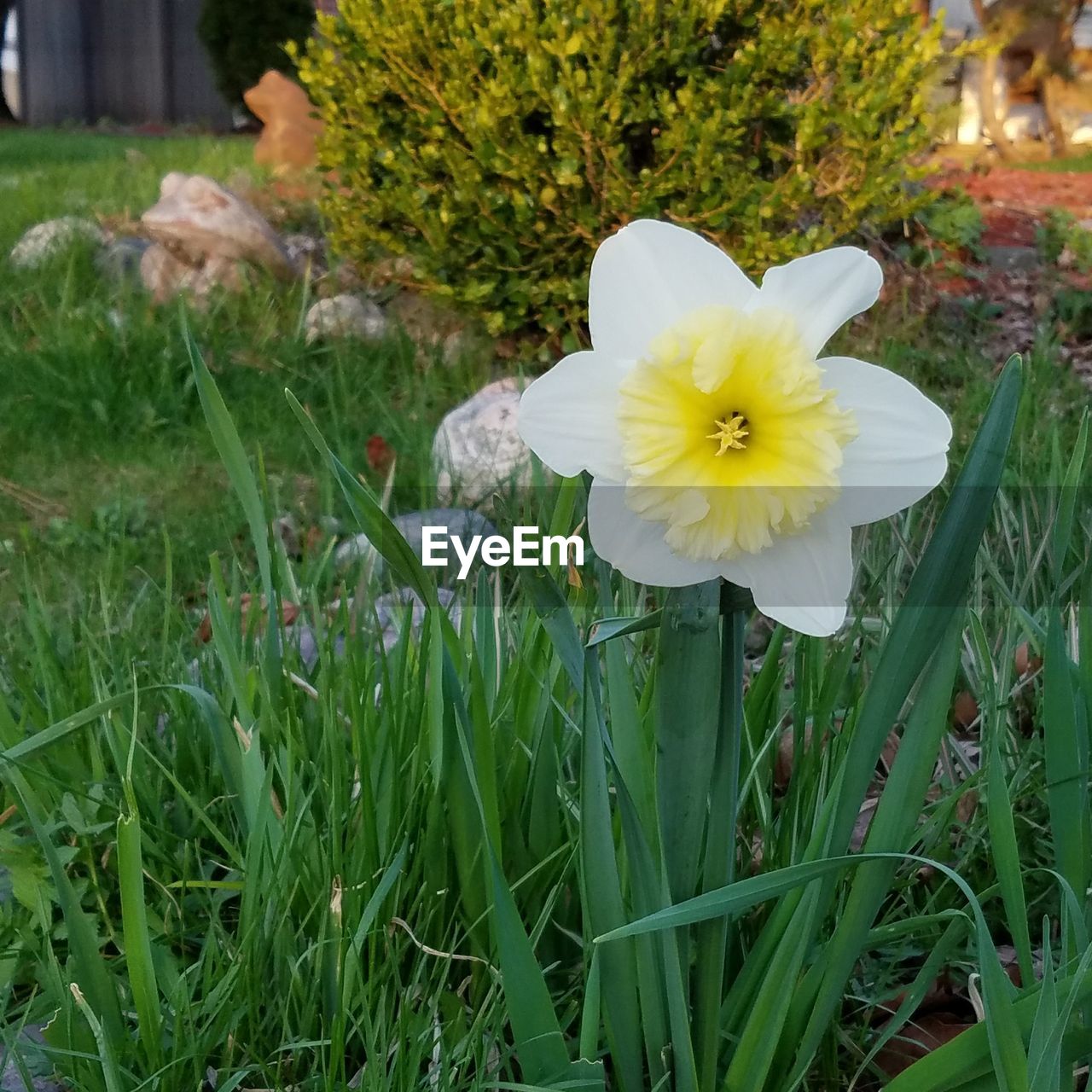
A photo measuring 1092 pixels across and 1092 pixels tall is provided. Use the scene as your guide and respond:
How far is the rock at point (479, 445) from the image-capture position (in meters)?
2.27

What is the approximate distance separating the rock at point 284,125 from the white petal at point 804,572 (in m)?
6.19

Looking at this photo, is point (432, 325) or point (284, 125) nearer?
point (432, 325)

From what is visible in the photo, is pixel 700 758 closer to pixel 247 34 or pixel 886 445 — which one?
pixel 886 445

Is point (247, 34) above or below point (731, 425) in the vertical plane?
above

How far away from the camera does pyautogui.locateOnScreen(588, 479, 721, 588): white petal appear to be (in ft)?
1.88

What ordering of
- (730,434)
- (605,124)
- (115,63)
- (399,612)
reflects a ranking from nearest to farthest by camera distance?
(730,434)
(399,612)
(605,124)
(115,63)

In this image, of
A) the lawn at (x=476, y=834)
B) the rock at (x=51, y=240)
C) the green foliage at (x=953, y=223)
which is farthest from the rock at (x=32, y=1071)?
the green foliage at (x=953, y=223)

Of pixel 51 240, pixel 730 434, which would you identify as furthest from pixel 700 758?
pixel 51 240

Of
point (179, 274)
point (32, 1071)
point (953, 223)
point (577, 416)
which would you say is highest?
point (953, 223)

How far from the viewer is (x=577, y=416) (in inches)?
23.0

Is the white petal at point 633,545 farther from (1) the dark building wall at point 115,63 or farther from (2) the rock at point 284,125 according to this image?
(1) the dark building wall at point 115,63

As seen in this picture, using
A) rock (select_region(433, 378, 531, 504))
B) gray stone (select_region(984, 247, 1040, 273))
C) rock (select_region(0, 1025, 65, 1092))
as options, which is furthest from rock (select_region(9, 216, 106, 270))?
rock (select_region(0, 1025, 65, 1092))

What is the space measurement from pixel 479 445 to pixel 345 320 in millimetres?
1201

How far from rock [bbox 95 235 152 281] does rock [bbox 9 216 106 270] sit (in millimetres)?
59
